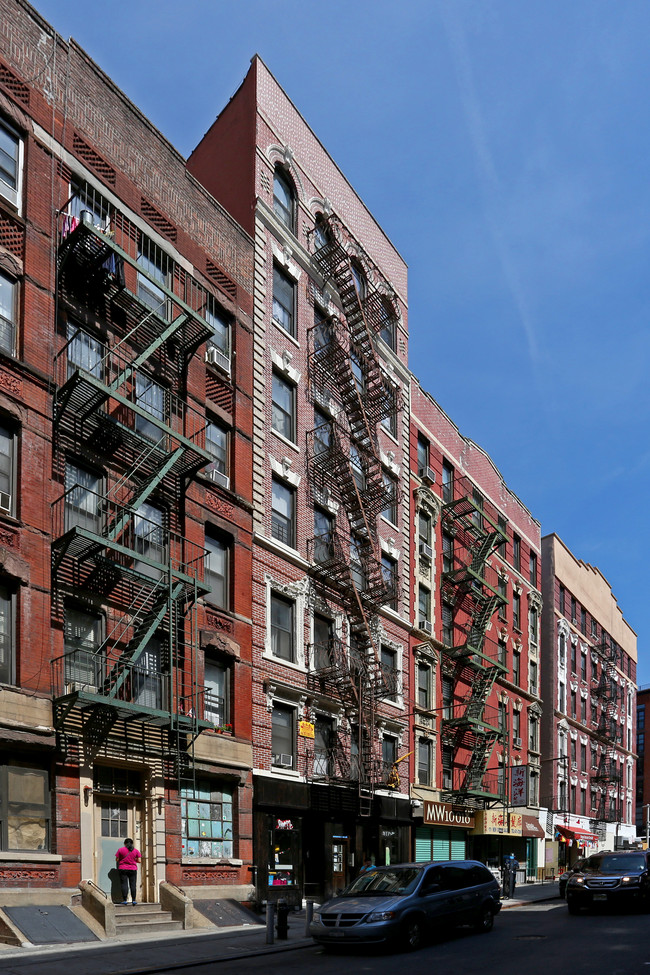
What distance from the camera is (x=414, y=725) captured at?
39.5 m

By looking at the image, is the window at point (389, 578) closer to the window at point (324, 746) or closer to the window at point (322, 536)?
the window at point (322, 536)

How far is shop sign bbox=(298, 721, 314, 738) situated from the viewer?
30609 millimetres

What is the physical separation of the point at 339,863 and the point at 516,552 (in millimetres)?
27828

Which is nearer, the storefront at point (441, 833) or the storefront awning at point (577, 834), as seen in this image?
the storefront at point (441, 833)

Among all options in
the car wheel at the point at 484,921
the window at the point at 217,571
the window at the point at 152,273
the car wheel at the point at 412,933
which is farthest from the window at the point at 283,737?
the window at the point at 152,273

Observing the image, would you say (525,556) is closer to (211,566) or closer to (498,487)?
(498,487)

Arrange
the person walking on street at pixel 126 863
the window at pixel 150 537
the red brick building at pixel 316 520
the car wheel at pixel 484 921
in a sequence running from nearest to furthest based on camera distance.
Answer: the person walking on street at pixel 126 863, the car wheel at pixel 484 921, the window at pixel 150 537, the red brick building at pixel 316 520

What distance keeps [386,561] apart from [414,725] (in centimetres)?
649

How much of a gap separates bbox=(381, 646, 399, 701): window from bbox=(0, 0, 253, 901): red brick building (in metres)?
9.53

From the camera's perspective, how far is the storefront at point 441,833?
39219mm

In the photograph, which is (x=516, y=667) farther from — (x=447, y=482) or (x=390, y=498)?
(x=390, y=498)

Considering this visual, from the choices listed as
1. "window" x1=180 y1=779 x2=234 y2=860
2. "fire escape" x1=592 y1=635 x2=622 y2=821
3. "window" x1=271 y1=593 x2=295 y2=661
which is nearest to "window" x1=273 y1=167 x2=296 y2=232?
"window" x1=271 y1=593 x2=295 y2=661

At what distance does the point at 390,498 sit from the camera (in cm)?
3897

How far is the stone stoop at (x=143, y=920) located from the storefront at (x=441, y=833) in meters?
17.6
